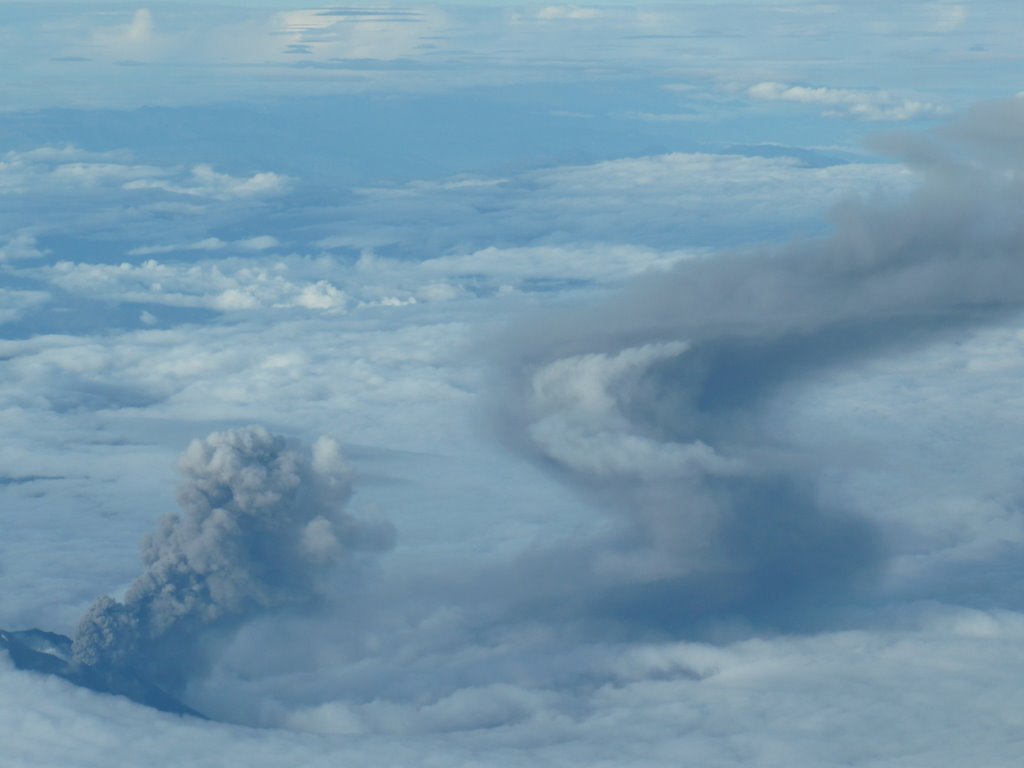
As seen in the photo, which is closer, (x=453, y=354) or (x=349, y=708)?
(x=349, y=708)

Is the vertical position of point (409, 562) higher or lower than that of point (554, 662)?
higher

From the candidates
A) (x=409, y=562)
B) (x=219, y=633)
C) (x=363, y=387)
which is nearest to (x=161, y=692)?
(x=219, y=633)

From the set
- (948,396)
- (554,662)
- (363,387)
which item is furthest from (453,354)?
(554,662)

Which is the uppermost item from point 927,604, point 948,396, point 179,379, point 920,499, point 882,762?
point 179,379

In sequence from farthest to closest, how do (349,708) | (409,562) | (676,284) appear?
(676,284) → (409,562) → (349,708)

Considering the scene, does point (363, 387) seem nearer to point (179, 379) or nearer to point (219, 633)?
point (179, 379)

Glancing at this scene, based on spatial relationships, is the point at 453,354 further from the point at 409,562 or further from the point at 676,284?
the point at 409,562

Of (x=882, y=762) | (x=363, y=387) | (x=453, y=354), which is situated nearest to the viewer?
(x=882, y=762)
